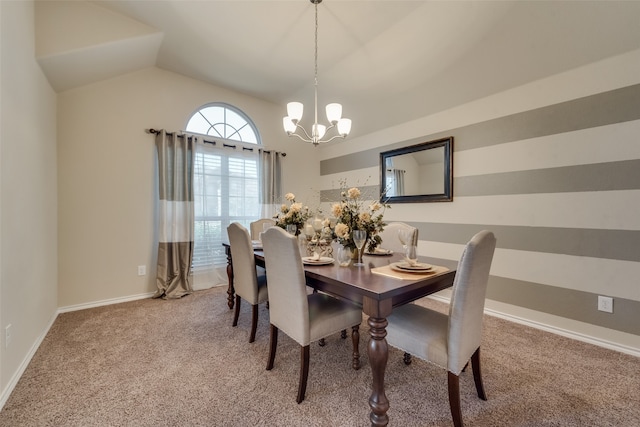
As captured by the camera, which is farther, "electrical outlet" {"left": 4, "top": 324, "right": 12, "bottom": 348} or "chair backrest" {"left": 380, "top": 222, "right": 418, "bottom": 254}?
"chair backrest" {"left": 380, "top": 222, "right": 418, "bottom": 254}

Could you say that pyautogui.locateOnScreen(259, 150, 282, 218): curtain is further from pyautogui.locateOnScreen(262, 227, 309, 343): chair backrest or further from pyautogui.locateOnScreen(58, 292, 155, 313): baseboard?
pyautogui.locateOnScreen(262, 227, 309, 343): chair backrest

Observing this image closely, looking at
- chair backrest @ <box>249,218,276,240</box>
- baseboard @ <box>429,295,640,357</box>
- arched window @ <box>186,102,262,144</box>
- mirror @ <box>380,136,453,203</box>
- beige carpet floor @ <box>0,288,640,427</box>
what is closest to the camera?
beige carpet floor @ <box>0,288,640,427</box>

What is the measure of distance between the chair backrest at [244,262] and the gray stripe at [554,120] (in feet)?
8.43

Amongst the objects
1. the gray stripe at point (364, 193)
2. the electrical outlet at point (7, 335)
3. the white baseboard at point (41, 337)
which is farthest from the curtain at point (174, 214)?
the gray stripe at point (364, 193)

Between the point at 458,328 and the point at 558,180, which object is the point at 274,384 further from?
the point at 558,180

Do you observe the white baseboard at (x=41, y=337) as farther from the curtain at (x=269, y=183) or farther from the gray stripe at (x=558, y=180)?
the gray stripe at (x=558, y=180)

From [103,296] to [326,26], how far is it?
3749 millimetres

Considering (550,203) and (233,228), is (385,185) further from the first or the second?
(233,228)

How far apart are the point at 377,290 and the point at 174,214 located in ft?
9.69

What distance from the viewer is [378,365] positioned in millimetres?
1320

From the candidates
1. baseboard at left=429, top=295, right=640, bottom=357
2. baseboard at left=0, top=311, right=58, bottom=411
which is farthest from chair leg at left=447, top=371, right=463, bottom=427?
baseboard at left=0, top=311, right=58, bottom=411

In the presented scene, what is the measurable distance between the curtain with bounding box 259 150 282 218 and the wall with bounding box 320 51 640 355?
A: 2435 millimetres

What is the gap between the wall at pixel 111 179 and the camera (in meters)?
2.80

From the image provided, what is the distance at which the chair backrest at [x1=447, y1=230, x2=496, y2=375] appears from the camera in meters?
Result: 1.21
